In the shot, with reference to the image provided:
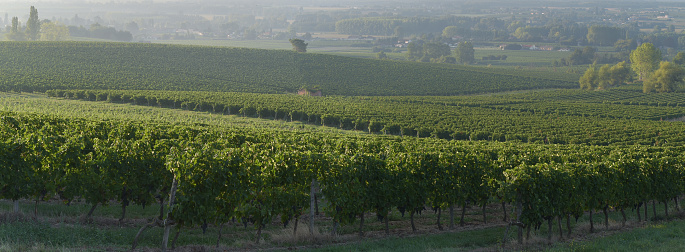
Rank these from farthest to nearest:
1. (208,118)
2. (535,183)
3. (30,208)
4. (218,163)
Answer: (208,118), (30,208), (535,183), (218,163)

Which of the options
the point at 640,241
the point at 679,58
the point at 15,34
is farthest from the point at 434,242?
the point at 15,34

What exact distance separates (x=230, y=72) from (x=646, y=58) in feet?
384

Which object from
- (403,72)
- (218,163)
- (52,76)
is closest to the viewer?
(218,163)

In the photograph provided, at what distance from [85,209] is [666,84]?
135 metres

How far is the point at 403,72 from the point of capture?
488ft

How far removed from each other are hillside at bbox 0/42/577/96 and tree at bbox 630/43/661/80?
63.6ft

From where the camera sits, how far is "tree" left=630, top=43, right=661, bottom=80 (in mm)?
143625

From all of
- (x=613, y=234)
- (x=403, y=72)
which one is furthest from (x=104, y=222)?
(x=403, y=72)

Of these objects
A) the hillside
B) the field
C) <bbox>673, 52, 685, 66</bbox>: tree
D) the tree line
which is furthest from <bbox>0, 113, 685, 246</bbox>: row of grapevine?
<bbox>673, 52, 685, 66</bbox>: tree

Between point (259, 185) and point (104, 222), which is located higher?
point (259, 185)

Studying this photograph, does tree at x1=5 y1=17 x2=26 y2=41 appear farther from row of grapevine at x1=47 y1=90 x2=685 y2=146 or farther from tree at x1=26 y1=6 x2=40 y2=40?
row of grapevine at x1=47 y1=90 x2=685 y2=146

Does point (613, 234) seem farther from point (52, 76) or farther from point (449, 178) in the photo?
point (52, 76)

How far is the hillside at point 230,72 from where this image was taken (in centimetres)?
10706

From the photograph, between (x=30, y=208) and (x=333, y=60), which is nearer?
(x=30, y=208)
